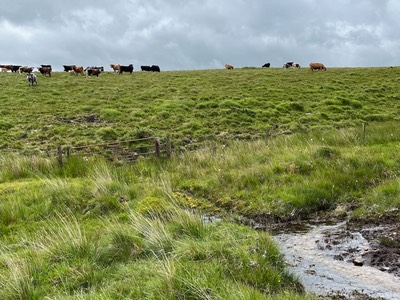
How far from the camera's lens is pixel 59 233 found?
7.97 meters

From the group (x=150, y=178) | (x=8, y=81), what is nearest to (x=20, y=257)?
(x=150, y=178)

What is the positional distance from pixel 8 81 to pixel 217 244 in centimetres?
3707

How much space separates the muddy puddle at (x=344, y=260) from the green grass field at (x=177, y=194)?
0.61 meters

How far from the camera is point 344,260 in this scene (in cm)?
781

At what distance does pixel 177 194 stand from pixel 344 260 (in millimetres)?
5221

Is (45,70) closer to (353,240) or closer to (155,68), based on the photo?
(155,68)

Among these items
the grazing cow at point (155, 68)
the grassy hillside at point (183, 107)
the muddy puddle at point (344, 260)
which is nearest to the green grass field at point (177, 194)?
the grassy hillside at point (183, 107)

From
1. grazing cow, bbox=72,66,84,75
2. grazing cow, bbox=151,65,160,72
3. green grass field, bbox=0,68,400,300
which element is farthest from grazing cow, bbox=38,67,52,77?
green grass field, bbox=0,68,400,300

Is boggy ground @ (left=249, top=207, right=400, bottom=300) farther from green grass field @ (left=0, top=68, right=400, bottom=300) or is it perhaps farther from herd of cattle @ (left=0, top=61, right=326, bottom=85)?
herd of cattle @ (left=0, top=61, right=326, bottom=85)

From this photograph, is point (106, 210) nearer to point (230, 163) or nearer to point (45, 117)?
point (230, 163)

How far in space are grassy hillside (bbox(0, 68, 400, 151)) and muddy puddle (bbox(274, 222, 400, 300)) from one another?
1167cm

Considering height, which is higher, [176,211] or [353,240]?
[176,211]

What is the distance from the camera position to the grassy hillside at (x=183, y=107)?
21.5 meters

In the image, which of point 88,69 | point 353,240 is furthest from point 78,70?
point 353,240
